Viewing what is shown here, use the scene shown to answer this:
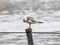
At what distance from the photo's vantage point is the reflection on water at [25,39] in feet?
2.94

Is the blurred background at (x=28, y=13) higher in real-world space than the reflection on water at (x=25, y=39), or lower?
higher

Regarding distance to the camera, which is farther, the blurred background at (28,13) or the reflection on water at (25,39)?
the blurred background at (28,13)

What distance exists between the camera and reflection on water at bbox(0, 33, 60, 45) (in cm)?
90

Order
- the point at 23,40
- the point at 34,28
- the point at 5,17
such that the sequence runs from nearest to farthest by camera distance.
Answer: the point at 23,40
the point at 34,28
the point at 5,17

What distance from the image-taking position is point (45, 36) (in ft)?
3.06

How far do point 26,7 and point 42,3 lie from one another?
0.43 ft

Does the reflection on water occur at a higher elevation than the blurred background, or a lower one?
lower

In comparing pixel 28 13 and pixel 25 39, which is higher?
pixel 28 13

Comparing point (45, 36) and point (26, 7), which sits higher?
point (26, 7)

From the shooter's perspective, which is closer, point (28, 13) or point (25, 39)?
point (25, 39)

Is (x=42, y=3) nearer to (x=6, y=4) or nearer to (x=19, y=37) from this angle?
(x=6, y=4)

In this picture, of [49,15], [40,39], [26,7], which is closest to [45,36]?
[40,39]

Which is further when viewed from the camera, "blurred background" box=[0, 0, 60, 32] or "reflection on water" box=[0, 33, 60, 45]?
"blurred background" box=[0, 0, 60, 32]

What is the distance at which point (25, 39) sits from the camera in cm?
91
